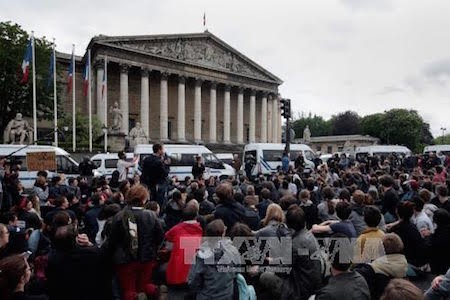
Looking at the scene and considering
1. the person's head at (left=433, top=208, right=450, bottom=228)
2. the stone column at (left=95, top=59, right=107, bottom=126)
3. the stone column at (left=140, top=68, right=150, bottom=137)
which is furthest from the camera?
the stone column at (left=140, top=68, right=150, bottom=137)

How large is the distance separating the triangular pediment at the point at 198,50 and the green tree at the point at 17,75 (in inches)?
261

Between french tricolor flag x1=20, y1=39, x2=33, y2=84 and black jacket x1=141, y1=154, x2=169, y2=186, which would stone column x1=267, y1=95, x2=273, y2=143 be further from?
black jacket x1=141, y1=154, x2=169, y2=186

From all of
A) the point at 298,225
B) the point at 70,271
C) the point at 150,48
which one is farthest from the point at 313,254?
the point at 150,48

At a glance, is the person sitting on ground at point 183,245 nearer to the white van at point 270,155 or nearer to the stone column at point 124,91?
the white van at point 270,155

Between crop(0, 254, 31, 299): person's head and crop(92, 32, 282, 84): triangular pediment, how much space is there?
150ft

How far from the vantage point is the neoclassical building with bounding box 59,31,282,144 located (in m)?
49.2

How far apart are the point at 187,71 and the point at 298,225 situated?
51.8m

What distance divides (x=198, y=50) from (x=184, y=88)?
5411mm

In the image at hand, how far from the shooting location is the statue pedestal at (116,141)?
4112cm

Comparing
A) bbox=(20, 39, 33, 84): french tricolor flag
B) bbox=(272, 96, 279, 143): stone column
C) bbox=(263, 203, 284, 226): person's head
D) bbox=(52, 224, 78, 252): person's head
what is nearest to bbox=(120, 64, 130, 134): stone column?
bbox=(20, 39, 33, 84): french tricolor flag

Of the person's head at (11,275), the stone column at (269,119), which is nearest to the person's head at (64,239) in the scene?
the person's head at (11,275)

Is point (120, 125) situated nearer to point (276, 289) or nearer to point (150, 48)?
point (150, 48)

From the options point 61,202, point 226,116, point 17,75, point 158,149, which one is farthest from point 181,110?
point 61,202

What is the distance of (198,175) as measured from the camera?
1628 centimetres
